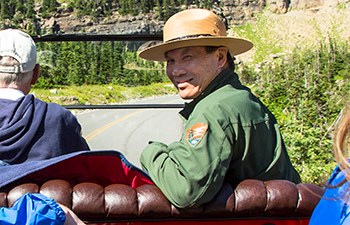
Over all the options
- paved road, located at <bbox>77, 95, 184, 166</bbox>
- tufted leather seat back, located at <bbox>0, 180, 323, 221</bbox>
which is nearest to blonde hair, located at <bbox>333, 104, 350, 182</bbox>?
tufted leather seat back, located at <bbox>0, 180, 323, 221</bbox>

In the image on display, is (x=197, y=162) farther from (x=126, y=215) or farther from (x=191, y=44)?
(x=191, y=44)

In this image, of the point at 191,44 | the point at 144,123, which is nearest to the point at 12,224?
the point at 191,44

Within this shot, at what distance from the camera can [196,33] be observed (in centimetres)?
198

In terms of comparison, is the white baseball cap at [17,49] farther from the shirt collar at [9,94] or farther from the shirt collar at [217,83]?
the shirt collar at [217,83]

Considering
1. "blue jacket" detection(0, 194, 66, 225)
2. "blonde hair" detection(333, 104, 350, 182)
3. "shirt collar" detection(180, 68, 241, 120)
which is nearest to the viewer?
"blonde hair" detection(333, 104, 350, 182)

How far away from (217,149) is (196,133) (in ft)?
0.26

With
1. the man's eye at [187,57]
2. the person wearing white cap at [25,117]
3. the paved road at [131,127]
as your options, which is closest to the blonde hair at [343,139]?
the man's eye at [187,57]

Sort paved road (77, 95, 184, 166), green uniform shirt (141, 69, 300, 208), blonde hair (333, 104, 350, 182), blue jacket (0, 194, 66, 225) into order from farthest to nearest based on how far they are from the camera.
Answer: paved road (77, 95, 184, 166) < green uniform shirt (141, 69, 300, 208) < blue jacket (0, 194, 66, 225) < blonde hair (333, 104, 350, 182)

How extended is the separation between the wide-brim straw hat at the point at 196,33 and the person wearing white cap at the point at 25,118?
0.46 m

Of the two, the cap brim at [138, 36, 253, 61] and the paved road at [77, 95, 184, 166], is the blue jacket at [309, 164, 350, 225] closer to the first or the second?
the cap brim at [138, 36, 253, 61]

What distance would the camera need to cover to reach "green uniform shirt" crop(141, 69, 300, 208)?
167 cm

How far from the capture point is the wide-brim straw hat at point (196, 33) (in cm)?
197

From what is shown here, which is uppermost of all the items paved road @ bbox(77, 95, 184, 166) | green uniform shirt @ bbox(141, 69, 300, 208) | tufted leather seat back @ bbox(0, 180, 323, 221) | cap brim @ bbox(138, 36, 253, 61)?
cap brim @ bbox(138, 36, 253, 61)

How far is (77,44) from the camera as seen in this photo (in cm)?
640
